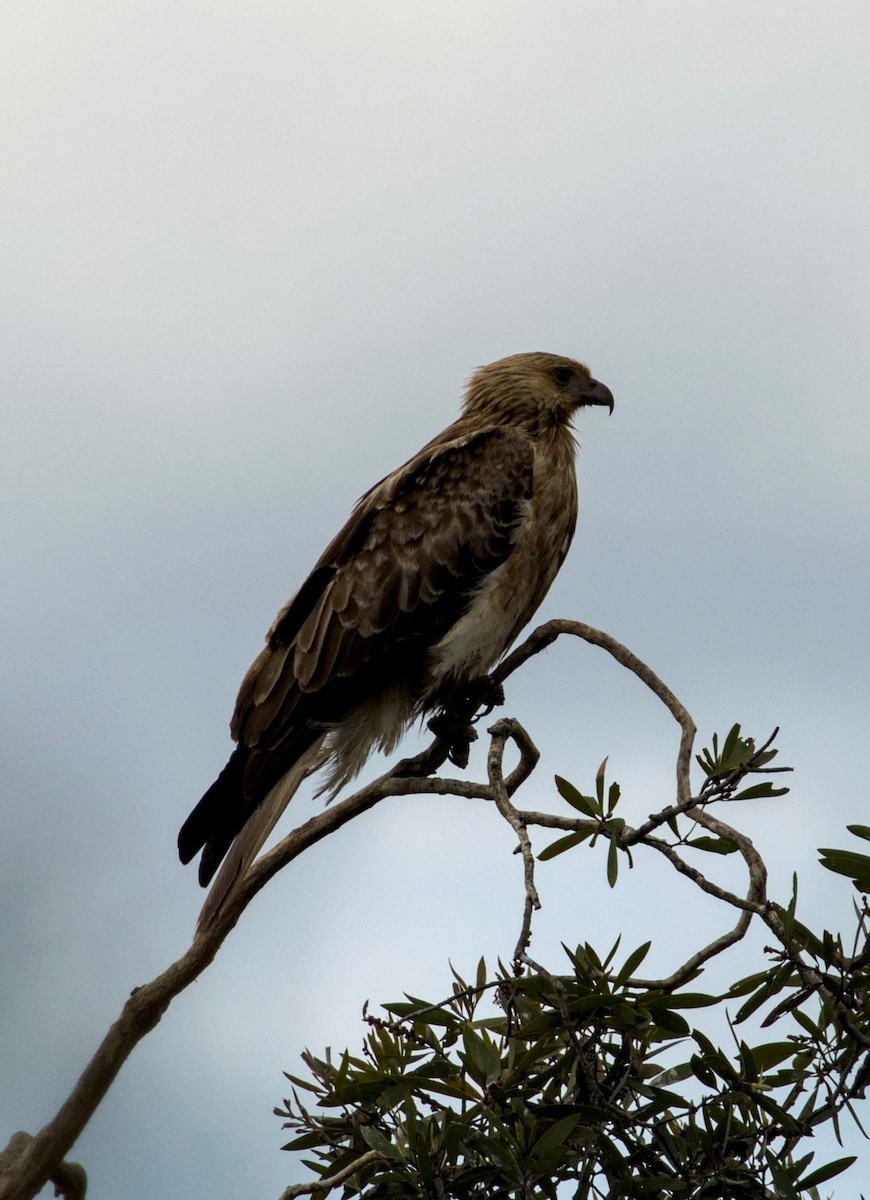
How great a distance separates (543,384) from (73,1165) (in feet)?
13.6

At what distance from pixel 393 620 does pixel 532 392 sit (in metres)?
1.64

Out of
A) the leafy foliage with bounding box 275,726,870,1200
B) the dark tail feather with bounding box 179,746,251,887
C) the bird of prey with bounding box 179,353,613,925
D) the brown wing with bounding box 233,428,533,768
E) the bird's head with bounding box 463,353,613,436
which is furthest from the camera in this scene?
the bird's head with bounding box 463,353,613,436

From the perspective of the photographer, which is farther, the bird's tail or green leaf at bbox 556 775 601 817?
the bird's tail

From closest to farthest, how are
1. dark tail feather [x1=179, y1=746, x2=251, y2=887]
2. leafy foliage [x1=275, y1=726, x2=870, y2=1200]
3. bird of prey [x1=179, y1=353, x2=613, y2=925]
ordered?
leafy foliage [x1=275, y1=726, x2=870, y2=1200] → dark tail feather [x1=179, y1=746, x2=251, y2=887] → bird of prey [x1=179, y1=353, x2=613, y2=925]

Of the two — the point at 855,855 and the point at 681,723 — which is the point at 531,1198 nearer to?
the point at 855,855

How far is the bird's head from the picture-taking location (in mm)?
6984

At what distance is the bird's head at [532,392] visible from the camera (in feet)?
22.9

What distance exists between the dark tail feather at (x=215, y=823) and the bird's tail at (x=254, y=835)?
52mm

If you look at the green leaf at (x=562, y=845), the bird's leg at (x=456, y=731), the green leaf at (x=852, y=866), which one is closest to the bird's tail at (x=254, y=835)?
the bird's leg at (x=456, y=731)

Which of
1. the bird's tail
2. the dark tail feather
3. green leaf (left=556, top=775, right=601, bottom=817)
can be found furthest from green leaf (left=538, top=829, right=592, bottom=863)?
the dark tail feather

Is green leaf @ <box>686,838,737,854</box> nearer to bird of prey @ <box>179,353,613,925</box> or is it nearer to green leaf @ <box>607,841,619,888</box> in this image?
green leaf @ <box>607,841,619,888</box>

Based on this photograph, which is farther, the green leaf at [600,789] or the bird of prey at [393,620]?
the bird of prey at [393,620]

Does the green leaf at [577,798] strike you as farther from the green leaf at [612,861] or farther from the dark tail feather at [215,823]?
the dark tail feather at [215,823]

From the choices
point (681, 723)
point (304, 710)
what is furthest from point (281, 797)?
point (681, 723)
